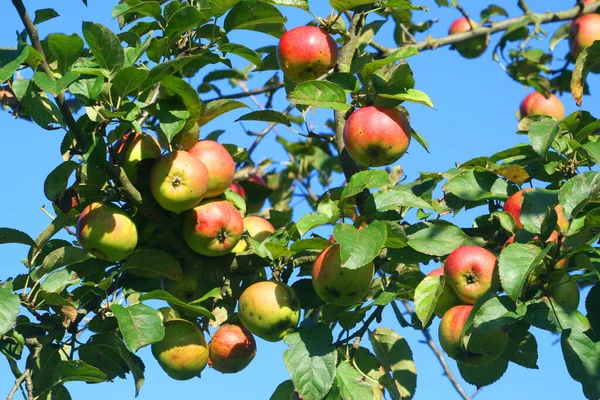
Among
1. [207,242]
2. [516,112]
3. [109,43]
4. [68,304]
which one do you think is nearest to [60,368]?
[68,304]

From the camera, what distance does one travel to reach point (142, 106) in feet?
6.37

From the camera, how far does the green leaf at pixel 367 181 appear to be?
2013 millimetres

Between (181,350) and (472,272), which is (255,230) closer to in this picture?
(181,350)

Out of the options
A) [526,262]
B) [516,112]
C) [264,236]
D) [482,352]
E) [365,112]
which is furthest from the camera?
[516,112]

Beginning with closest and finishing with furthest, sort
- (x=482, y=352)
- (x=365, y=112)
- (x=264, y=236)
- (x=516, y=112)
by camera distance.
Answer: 1. (x=482, y=352)
2. (x=365, y=112)
3. (x=264, y=236)
4. (x=516, y=112)

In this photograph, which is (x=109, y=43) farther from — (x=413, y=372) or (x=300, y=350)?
(x=413, y=372)

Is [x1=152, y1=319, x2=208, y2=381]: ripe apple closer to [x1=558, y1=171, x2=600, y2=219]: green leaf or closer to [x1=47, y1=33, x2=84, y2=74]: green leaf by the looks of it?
[x1=47, y1=33, x2=84, y2=74]: green leaf

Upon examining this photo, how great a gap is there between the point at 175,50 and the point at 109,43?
0.95 feet

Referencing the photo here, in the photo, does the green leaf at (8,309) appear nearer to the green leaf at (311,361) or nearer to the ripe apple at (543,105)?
the green leaf at (311,361)

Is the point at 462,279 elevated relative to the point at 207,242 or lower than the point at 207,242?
lower

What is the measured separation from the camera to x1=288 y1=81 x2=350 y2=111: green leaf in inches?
83.2

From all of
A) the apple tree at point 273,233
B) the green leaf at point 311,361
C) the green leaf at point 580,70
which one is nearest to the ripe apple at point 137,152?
the apple tree at point 273,233

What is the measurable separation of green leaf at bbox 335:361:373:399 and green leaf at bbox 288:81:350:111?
67 cm

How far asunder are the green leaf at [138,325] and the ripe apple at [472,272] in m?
0.71
